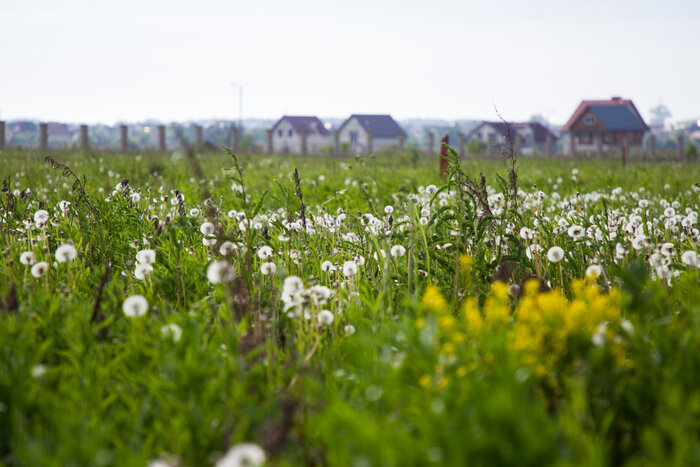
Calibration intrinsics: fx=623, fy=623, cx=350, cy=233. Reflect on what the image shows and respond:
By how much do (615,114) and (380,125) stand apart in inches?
1221

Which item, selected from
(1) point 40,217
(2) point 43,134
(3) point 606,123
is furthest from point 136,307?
(3) point 606,123

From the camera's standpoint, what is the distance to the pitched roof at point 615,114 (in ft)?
248

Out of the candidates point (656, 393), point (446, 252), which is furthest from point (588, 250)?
point (656, 393)

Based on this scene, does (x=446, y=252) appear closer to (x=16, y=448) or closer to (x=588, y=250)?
(x=588, y=250)

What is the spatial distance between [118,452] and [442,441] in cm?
100

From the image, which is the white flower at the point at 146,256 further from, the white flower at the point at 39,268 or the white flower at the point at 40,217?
the white flower at the point at 40,217

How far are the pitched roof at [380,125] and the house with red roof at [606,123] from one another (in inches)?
920

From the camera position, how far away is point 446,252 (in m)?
4.24

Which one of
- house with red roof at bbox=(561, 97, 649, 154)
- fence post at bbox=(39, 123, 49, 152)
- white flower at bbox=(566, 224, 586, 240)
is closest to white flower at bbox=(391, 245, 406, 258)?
white flower at bbox=(566, 224, 586, 240)

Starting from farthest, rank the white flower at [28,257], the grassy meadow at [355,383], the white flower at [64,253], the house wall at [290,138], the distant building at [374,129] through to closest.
Result: the house wall at [290,138] → the distant building at [374,129] → the white flower at [28,257] → the white flower at [64,253] → the grassy meadow at [355,383]

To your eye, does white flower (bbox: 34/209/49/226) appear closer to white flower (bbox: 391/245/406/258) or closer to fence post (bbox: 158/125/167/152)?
white flower (bbox: 391/245/406/258)

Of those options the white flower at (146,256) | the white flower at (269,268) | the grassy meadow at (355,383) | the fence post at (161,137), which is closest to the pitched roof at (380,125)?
the fence post at (161,137)

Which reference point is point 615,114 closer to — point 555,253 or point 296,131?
point 296,131

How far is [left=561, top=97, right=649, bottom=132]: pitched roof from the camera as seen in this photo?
75500 mm
